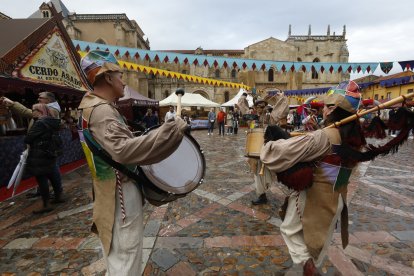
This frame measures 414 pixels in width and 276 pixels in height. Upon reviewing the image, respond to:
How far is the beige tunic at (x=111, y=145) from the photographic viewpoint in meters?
1.40

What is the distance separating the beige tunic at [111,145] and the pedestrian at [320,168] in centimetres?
98

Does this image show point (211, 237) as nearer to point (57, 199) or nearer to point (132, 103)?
point (57, 199)

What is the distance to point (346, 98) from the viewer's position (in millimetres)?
2061

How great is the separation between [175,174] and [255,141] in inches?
80.3

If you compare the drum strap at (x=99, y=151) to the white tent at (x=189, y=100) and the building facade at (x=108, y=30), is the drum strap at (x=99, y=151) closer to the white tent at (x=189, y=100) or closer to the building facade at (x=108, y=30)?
the white tent at (x=189, y=100)

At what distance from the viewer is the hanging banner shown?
5773 millimetres

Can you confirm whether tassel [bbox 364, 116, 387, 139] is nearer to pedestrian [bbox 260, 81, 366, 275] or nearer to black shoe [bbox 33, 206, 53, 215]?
pedestrian [bbox 260, 81, 366, 275]

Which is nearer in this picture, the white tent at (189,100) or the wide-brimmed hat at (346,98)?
the wide-brimmed hat at (346,98)

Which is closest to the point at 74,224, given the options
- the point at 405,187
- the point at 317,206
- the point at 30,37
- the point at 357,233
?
the point at 317,206

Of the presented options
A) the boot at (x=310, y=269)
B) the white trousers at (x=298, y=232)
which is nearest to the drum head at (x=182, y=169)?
the white trousers at (x=298, y=232)

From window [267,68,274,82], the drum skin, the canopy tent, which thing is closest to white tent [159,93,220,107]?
the canopy tent

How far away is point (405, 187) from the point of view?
18.9 ft

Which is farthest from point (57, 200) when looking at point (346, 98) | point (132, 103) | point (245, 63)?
point (245, 63)

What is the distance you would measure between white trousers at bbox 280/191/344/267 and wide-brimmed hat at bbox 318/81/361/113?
830 mm
